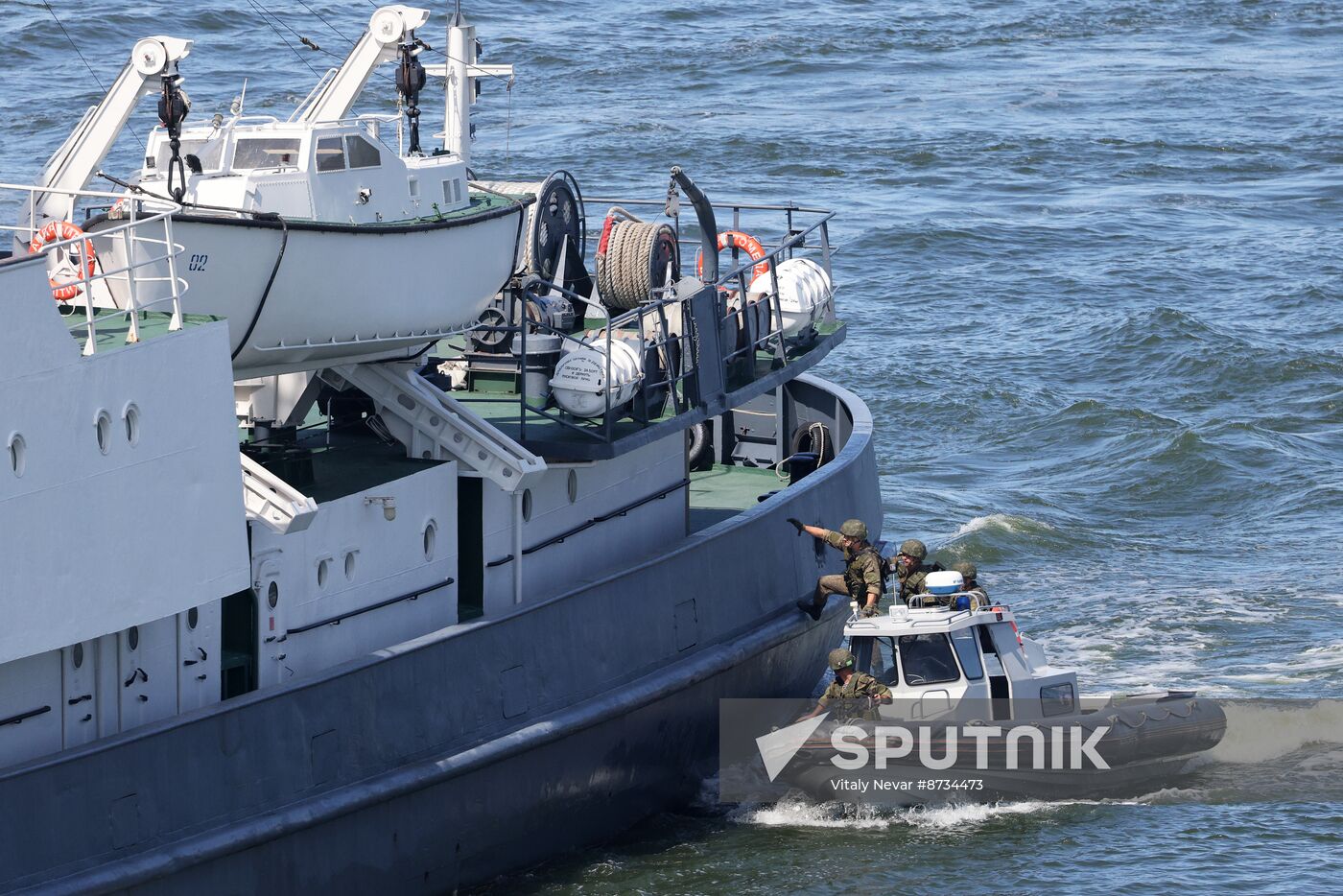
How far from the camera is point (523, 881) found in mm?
11414

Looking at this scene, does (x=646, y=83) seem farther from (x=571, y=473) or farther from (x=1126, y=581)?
(x=571, y=473)

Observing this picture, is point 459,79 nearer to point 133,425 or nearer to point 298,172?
point 298,172

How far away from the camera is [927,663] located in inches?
503

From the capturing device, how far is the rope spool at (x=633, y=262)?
1334 centimetres

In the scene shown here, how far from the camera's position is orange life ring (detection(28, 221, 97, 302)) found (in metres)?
9.02

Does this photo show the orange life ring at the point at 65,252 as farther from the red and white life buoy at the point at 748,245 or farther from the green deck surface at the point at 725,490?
the red and white life buoy at the point at 748,245

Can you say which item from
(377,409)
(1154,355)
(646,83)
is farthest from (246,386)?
(646,83)

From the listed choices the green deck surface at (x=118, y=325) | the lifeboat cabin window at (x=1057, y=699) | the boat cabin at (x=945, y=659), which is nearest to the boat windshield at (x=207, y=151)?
the green deck surface at (x=118, y=325)

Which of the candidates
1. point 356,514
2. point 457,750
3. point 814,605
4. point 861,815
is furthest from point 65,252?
point 861,815

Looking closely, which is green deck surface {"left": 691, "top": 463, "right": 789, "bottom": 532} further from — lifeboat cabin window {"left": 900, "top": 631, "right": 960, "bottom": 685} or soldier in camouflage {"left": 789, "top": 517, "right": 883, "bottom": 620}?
lifeboat cabin window {"left": 900, "top": 631, "right": 960, "bottom": 685}

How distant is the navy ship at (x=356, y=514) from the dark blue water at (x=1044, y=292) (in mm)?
1247

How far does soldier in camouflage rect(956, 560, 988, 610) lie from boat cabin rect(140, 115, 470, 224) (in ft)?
14.2

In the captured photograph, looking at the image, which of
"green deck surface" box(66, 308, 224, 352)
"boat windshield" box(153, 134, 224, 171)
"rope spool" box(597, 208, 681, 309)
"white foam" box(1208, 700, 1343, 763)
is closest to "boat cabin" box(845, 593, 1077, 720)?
"white foam" box(1208, 700, 1343, 763)

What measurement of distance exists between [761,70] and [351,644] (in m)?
27.7
